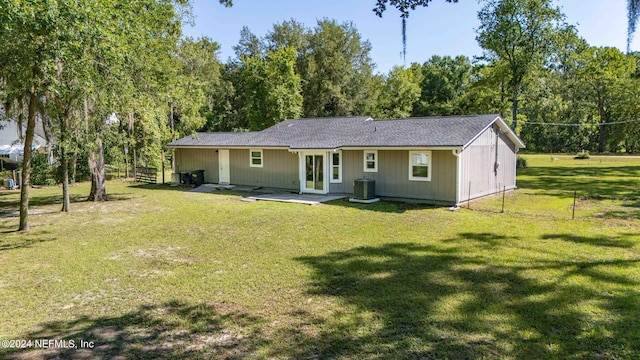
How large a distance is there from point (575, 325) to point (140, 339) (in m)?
5.06

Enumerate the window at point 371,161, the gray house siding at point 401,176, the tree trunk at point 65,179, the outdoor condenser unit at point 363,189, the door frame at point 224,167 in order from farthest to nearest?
the door frame at point 224,167 → the window at point 371,161 → the outdoor condenser unit at point 363,189 → the gray house siding at point 401,176 → the tree trunk at point 65,179

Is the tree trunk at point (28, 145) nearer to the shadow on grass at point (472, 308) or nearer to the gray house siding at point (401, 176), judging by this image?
the shadow on grass at point (472, 308)

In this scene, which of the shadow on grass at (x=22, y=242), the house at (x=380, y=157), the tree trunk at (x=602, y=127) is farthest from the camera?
the tree trunk at (x=602, y=127)

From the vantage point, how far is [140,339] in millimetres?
4566

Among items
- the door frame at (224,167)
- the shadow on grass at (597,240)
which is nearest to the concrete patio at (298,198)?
the door frame at (224,167)

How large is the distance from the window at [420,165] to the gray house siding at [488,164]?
113 centimetres

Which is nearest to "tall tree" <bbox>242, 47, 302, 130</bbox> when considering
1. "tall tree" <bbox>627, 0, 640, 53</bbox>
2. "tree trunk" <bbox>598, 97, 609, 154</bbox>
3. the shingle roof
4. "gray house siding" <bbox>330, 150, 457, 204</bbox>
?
the shingle roof

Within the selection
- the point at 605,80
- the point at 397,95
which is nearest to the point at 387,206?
the point at 397,95

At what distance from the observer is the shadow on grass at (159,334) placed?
427cm

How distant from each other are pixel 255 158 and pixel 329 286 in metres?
13.8

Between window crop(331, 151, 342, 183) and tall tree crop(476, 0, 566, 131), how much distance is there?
63.7ft

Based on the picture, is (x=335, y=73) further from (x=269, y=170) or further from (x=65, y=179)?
(x=65, y=179)

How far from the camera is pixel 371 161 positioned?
15.4 metres

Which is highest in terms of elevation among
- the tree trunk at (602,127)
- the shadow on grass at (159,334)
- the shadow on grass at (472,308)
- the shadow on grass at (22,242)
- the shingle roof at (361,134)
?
the tree trunk at (602,127)
